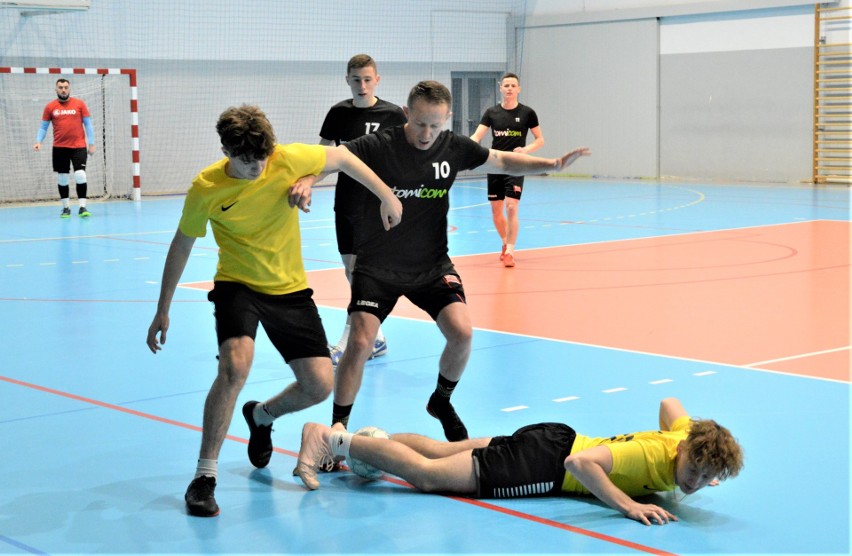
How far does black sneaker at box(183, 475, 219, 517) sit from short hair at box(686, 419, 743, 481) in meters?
Result: 1.95

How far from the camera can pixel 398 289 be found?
5.64 meters

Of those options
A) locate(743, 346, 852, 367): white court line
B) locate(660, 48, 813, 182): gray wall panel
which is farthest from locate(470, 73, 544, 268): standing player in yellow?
locate(660, 48, 813, 182): gray wall panel

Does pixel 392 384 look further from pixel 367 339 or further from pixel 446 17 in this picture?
pixel 446 17

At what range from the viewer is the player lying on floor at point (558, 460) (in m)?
4.50

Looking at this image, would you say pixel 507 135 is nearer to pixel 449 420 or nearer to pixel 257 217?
pixel 449 420

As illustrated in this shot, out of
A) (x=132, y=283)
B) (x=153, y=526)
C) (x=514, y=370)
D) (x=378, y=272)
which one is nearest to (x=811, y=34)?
(x=132, y=283)

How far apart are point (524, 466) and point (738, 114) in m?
20.4

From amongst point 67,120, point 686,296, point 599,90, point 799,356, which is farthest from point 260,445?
point 599,90

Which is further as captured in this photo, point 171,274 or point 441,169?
point 441,169

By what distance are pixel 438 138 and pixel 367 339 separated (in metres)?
1.13

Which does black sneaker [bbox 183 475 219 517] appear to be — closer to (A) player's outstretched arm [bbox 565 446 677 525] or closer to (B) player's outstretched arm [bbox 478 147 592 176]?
(A) player's outstretched arm [bbox 565 446 677 525]

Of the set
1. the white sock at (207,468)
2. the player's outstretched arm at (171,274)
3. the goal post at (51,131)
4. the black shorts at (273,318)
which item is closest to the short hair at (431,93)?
the black shorts at (273,318)

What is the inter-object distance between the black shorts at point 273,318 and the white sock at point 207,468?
1.69 ft

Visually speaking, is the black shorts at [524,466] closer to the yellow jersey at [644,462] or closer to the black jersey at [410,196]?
the yellow jersey at [644,462]
